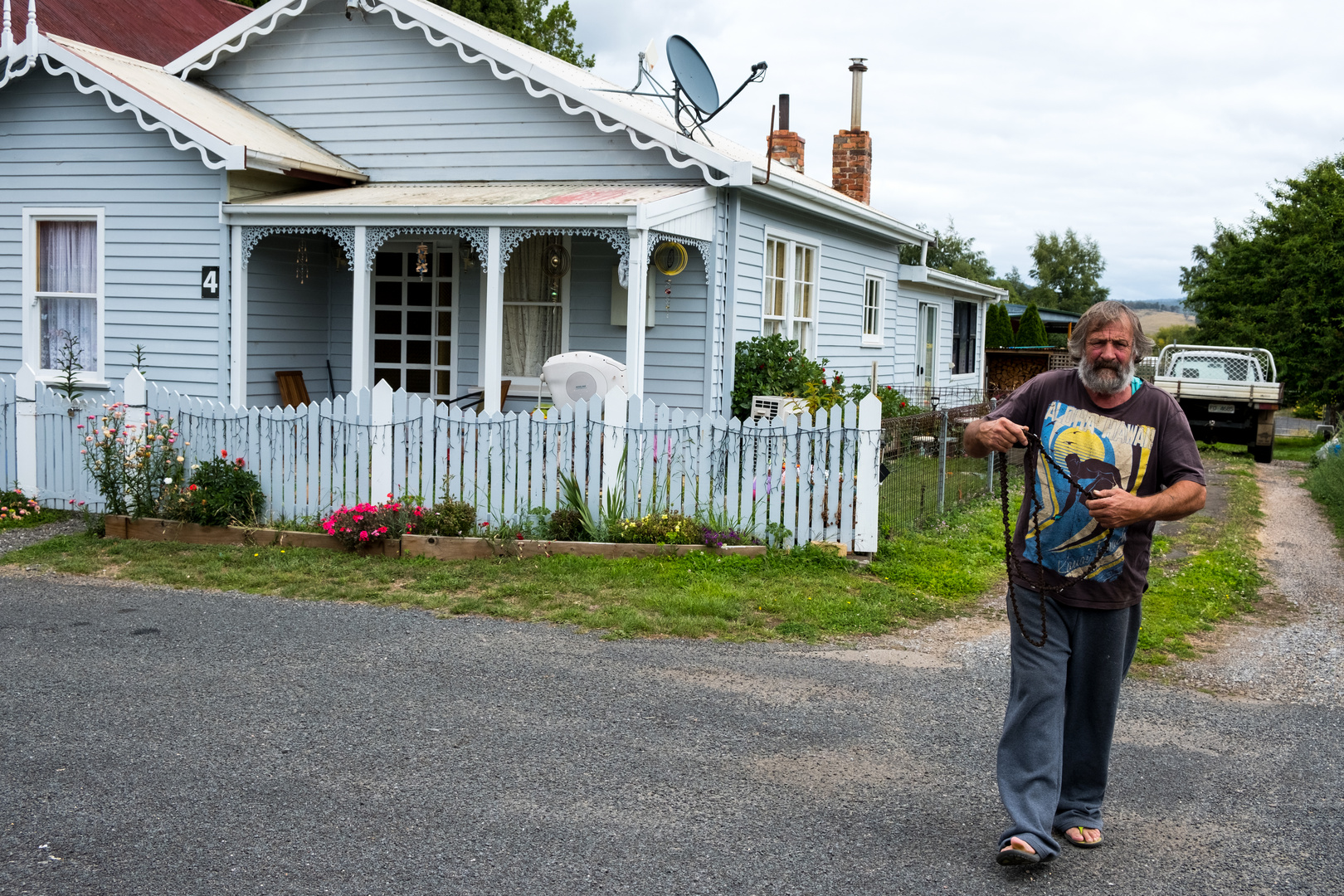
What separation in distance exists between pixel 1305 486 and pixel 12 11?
17332 millimetres

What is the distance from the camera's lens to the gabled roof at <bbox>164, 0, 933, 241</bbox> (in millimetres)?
11852

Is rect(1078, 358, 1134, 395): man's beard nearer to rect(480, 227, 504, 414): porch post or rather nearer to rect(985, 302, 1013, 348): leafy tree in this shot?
rect(480, 227, 504, 414): porch post

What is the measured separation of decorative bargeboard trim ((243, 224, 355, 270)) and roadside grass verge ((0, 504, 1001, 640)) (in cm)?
374

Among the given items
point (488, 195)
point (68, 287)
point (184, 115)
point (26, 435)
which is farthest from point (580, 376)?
point (68, 287)

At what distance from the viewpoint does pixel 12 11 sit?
14.4 metres

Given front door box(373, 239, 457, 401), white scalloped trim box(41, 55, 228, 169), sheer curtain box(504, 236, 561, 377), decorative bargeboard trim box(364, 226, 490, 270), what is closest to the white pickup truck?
sheer curtain box(504, 236, 561, 377)

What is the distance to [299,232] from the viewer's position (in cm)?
1196

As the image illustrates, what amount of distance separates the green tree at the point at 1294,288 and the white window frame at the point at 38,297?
1959cm

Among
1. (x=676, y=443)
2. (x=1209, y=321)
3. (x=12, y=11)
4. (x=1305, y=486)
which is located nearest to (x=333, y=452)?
(x=676, y=443)

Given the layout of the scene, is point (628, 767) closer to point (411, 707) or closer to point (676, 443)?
point (411, 707)

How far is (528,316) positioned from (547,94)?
7.77 ft

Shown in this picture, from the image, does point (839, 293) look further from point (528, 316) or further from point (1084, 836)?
point (1084, 836)

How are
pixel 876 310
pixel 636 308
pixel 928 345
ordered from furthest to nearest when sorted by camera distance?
pixel 928 345
pixel 876 310
pixel 636 308

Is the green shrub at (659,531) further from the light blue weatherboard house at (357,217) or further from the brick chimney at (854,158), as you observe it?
the brick chimney at (854,158)
